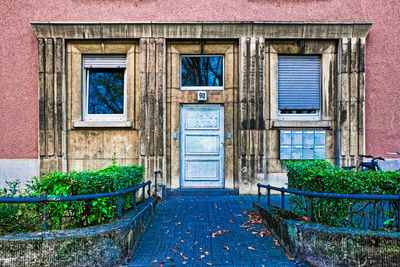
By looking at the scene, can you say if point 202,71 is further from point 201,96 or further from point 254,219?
point 254,219

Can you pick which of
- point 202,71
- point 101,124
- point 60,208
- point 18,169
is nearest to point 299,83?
point 202,71

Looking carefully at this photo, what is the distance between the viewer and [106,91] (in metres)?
8.29

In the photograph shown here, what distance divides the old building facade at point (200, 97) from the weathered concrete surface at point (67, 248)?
13.9 feet

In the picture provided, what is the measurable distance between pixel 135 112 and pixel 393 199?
6.58 m

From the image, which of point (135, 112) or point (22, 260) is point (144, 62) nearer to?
point (135, 112)

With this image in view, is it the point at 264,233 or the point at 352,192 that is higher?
the point at 352,192

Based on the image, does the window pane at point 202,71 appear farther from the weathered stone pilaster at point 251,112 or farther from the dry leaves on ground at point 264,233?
the dry leaves on ground at point 264,233

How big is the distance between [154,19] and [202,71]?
208cm

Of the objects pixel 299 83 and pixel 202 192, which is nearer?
pixel 202 192

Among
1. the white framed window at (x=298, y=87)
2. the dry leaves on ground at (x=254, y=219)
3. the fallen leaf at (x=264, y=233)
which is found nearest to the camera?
the fallen leaf at (x=264, y=233)

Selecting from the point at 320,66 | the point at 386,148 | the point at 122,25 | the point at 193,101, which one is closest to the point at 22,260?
the point at 193,101

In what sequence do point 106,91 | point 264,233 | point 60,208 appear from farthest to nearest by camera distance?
1. point 106,91
2. point 264,233
3. point 60,208

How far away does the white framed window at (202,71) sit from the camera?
27.2 feet

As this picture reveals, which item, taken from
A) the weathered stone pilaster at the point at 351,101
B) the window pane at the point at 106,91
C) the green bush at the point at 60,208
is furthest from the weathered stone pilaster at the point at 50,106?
the weathered stone pilaster at the point at 351,101
